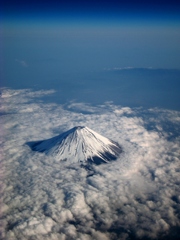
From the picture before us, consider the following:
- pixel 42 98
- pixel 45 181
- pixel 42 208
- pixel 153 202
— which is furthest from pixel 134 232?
pixel 42 98

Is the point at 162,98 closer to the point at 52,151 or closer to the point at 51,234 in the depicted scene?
the point at 52,151

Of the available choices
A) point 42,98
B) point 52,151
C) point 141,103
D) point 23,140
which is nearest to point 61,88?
point 42,98

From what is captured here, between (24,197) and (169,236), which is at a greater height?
(24,197)

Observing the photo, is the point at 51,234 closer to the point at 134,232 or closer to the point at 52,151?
the point at 134,232

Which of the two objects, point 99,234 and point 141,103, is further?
point 141,103

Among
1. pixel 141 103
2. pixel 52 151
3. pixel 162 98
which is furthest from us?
pixel 162 98

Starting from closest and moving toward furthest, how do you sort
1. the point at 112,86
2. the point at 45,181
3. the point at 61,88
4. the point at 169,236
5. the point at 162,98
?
the point at 169,236
the point at 45,181
the point at 162,98
the point at 61,88
the point at 112,86
